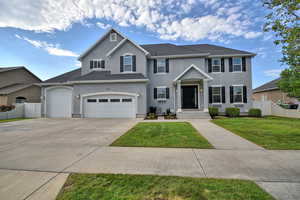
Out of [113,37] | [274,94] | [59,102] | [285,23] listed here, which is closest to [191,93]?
[285,23]

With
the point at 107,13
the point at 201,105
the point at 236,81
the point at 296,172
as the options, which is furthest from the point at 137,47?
the point at 296,172

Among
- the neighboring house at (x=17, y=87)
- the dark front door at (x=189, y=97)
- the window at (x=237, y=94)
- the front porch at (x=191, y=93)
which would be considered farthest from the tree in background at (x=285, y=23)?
the neighboring house at (x=17, y=87)

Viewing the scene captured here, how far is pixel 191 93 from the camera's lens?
1322cm

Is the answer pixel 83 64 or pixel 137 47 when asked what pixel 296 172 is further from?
pixel 83 64

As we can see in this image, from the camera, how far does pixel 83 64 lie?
1483cm

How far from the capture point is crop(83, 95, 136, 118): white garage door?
12.2 m

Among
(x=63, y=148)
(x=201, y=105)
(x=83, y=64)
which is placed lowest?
(x=63, y=148)

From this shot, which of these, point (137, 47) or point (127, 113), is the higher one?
point (137, 47)

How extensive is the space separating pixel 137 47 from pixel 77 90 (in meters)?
7.39

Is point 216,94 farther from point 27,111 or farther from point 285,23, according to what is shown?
point 27,111

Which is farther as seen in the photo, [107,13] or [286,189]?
[107,13]

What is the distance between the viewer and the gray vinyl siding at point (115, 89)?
12039 millimetres

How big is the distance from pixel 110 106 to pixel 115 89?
1.71 m

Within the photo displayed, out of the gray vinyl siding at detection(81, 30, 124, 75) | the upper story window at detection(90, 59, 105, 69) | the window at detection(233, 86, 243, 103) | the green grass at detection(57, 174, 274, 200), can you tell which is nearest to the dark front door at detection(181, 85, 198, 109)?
the window at detection(233, 86, 243, 103)
